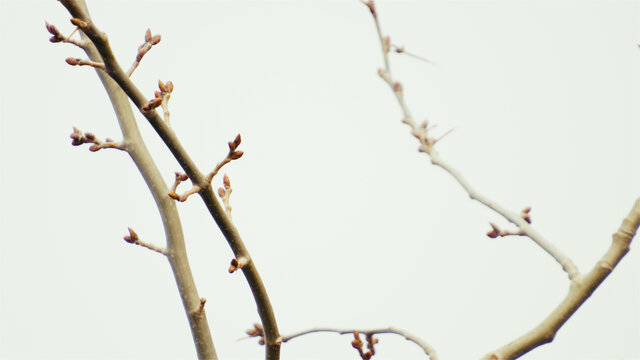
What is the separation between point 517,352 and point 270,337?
30cm

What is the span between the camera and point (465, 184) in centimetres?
86

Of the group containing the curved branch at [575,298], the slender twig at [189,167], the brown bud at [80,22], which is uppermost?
the brown bud at [80,22]

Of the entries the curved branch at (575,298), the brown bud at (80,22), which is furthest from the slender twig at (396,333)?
the brown bud at (80,22)

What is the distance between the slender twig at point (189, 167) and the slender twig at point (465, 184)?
0.37 m

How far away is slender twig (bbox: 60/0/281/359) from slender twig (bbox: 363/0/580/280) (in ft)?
1.20

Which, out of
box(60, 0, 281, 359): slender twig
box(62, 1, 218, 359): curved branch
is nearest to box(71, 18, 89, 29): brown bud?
box(60, 0, 281, 359): slender twig

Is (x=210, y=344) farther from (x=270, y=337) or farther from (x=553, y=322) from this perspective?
(x=553, y=322)

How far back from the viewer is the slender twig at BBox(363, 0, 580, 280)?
67 centimetres

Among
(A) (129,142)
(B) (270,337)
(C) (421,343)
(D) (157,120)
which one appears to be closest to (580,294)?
(C) (421,343)

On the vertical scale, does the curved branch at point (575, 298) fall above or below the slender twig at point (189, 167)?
below

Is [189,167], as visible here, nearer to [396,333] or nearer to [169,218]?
[169,218]

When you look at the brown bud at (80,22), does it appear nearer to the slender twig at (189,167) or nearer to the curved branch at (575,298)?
the slender twig at (189,167)

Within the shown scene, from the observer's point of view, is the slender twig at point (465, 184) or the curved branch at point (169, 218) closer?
the slender twig at point (465, 184)

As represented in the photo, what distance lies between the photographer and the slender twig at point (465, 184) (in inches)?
26.3
